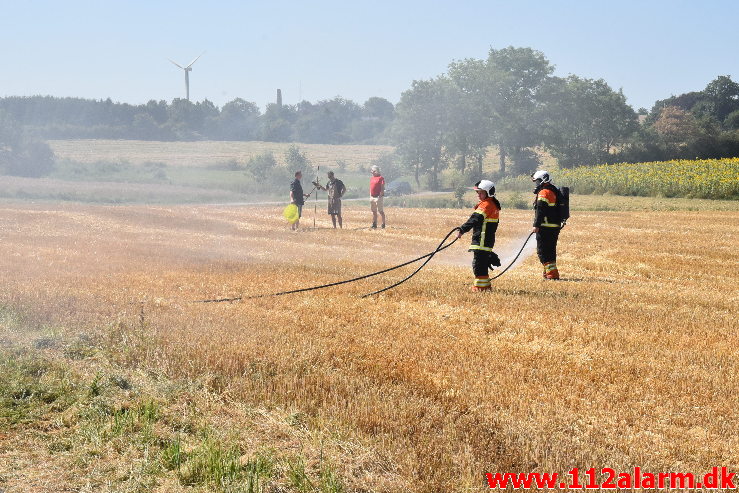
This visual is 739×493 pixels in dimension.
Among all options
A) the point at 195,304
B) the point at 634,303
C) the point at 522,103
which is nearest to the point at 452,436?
the point at 195,304

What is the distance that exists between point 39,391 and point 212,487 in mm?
2335

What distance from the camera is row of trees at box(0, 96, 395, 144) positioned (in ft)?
247

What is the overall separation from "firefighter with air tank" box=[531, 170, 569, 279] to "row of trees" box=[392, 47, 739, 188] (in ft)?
165

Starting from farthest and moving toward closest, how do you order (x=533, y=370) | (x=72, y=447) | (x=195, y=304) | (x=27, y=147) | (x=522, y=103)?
(x=522, y=103)
(x=27, y=147)
(x=195, y=304)
(x=533, y=370)
(x=72, y=447)

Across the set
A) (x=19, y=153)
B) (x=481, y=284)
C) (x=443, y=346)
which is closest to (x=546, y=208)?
(x=481, y=284)

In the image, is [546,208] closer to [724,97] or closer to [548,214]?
[548,214]

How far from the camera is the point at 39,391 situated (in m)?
5.49

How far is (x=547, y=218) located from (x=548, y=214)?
0.07 meters

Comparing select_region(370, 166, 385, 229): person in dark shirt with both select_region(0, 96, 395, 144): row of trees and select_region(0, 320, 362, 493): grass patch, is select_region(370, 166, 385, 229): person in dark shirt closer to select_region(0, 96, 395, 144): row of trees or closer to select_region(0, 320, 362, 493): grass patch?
select_region(0, 320, 362, 493): grass patch

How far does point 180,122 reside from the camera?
272 feet

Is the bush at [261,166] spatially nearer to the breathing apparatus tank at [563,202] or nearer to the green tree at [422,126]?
the green tree at [422,126]

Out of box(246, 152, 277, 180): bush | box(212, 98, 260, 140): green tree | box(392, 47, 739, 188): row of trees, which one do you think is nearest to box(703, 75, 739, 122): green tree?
box(392, 47, 739, 188): row of trees

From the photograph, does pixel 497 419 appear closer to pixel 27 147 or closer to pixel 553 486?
pixel 553 486

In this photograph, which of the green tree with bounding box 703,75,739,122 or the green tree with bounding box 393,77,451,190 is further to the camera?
the green tree with bounding box 703,75,739,122
